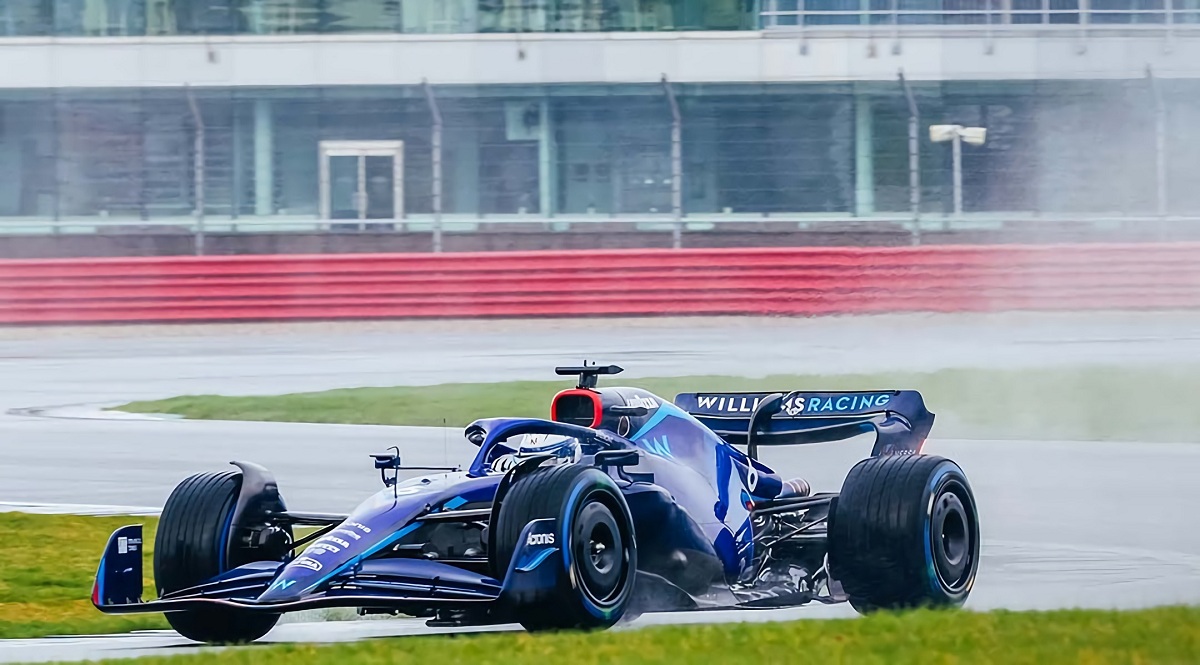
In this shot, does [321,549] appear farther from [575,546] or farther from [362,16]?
[362,16]

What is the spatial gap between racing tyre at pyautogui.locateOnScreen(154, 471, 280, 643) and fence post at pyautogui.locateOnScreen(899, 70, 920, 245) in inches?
695

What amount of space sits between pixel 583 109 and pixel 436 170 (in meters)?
2.87

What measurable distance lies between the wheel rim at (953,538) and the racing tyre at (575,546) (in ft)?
4.87

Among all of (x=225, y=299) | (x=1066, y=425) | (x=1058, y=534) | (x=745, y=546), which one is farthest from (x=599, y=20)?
(x=745, y=546)

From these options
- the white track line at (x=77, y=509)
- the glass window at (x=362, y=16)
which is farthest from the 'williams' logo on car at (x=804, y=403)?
the glass window at (x=362, y=16)

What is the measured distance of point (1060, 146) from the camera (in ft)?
85.1

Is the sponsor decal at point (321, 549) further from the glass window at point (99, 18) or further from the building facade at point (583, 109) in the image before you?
the glass window at point (99, 18)

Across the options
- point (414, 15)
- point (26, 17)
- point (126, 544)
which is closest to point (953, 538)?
point (126, 544)

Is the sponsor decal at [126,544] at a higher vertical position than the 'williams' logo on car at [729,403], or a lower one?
lower

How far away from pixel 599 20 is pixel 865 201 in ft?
17.8

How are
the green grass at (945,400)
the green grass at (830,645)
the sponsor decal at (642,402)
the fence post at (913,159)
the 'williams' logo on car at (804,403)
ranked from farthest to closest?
the fence post at (913,159) → the green grass at (945,400) → the 'williams' logo on car at (804,403) → the sponsor decal at (642,402) → the green grass at (830,645)

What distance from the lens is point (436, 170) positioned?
26.2 m

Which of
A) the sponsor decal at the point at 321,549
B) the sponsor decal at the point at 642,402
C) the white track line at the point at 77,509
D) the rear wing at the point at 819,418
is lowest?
the white track line at the point at 77,509

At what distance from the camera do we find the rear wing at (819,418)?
9.36 metres
